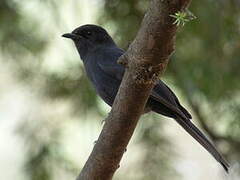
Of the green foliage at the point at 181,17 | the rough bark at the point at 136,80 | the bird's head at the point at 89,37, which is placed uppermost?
the bird's head at the point at 89,37

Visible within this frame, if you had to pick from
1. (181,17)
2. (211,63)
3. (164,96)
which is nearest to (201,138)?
(164,96)

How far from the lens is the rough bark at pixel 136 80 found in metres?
2.47

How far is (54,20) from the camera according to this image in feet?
17.1

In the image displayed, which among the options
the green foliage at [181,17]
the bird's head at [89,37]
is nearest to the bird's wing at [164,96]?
the bird's head at [89,37]

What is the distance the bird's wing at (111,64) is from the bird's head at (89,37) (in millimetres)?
148

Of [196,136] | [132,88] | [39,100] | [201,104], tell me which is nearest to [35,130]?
[39,100]

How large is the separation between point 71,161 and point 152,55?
2675 millimetres

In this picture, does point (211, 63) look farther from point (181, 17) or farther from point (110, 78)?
point (181, 17)

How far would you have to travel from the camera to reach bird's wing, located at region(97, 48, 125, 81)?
13.4 ft

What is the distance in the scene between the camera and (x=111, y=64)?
420 cm

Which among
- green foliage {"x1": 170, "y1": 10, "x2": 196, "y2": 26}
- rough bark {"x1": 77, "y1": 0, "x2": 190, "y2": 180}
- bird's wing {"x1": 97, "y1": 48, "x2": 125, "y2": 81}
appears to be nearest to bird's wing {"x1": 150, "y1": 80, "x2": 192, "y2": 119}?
bird's wing {"x1": 97, "y1": 48, "x2": 125, "y2": 81}

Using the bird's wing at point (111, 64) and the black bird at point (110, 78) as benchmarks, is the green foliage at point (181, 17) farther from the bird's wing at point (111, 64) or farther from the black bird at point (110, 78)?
the bird's wing at point (111, 64)

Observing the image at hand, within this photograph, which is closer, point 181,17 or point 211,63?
point 181,17

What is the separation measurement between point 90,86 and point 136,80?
2.50 meters
